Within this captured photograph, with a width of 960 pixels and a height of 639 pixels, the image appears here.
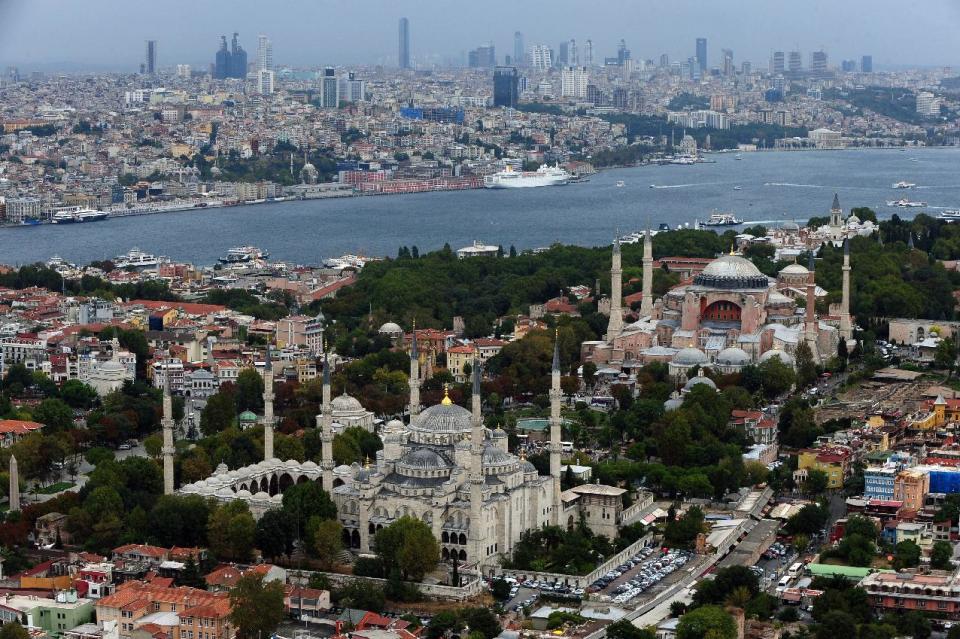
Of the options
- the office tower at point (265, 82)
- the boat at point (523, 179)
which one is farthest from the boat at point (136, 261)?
the office tower at point (265, 82)

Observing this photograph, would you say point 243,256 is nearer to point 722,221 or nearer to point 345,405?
point 722,221

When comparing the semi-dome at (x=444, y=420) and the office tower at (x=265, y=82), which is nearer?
the semi-dome at (x=444, y=420)

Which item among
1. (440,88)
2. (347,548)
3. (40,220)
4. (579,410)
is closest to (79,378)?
(579,410)

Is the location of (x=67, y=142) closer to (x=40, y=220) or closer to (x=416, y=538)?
(x=40, y=220)

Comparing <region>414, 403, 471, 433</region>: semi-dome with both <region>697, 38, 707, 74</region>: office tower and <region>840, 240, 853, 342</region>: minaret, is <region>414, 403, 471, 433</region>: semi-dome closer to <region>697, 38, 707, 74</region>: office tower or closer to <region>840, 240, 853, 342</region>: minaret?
<region>840, 240, 853, 342</region>: minaret

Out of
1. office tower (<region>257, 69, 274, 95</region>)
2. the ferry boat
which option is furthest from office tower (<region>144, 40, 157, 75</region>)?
the ferry boat

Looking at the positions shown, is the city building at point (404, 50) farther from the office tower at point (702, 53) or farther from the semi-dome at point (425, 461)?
the semi-dome at point (425, 461)
